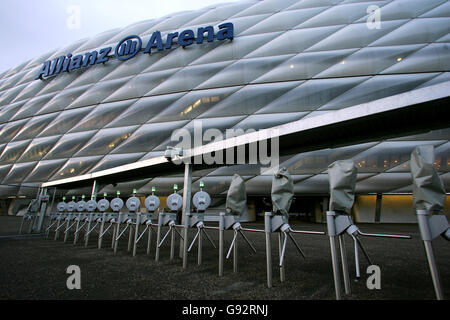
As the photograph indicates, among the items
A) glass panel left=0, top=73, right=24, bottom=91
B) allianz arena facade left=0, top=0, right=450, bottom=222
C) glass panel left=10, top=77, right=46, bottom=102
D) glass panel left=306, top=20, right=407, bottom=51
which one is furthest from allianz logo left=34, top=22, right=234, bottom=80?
glass panel left=306, top=20, right=407, bottom=51

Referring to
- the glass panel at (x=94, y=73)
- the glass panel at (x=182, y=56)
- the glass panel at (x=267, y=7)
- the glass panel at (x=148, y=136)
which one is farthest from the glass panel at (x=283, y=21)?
the glass panel at (x=94, y=73)

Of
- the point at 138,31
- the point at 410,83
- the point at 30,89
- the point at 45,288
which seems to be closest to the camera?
the point at 45,288

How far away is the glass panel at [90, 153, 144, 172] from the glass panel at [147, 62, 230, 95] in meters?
4.72

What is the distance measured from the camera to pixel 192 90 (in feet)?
54.0

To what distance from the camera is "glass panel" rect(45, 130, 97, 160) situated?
17.8 meters

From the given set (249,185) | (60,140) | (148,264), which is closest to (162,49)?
(60,140)

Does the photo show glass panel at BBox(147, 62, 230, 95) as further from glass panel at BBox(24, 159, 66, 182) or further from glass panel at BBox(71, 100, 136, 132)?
glass panel at BBox(24, 159, 66, 182)

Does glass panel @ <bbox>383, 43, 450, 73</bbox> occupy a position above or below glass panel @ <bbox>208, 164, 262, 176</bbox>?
above

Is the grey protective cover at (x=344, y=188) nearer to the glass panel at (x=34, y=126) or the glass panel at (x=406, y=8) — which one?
the glass panel at (x=406, y=8)

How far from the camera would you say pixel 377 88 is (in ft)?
44.2

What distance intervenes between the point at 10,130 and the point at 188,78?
17.1 m

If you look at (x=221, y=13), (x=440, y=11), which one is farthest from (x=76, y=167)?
(x=440, y=11)
